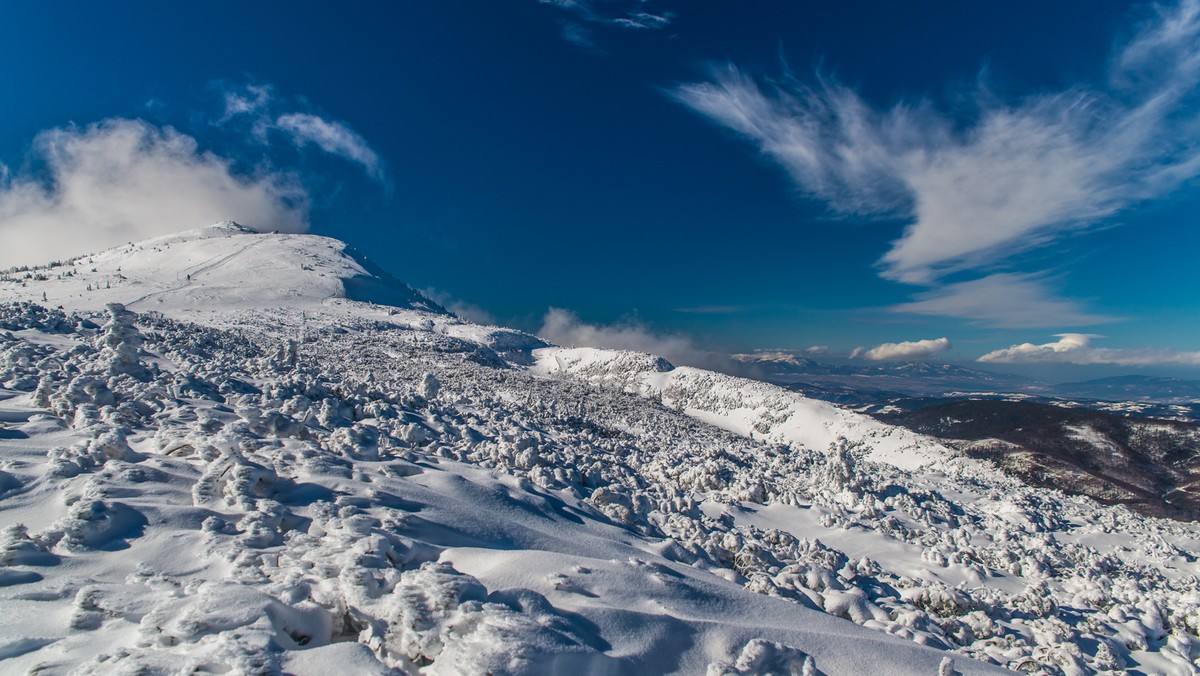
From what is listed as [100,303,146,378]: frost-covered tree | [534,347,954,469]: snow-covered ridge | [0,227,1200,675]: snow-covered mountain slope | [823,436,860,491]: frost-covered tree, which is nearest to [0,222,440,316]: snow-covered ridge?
[534,347,954,469]: snow-covered ridge

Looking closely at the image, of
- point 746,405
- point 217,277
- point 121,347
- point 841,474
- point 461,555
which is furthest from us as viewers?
point 217,277

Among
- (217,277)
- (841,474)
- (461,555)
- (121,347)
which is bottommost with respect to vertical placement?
(841,474)

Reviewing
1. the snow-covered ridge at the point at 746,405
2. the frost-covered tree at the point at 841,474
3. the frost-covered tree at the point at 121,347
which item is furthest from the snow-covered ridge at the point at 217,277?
the frost-covered tree at the point at 841,474

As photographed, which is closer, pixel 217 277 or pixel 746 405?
pixel 746 405

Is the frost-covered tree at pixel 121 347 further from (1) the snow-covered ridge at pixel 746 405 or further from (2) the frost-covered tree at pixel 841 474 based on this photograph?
(1) the snow-covered ridge at pixel 746 405

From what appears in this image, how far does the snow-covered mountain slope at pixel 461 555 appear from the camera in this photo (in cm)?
490

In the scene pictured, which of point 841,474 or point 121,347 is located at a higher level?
point 121,347

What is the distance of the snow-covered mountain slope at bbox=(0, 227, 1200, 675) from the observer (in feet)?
16.1

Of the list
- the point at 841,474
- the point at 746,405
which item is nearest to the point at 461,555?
the point at 841,474

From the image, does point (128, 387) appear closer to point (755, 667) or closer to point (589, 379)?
point (755, 667)

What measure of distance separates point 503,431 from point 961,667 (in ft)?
64.4

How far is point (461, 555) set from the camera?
7188 millimetres

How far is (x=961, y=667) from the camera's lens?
648 centimetres

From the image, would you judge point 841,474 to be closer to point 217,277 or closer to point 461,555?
point 461,555
